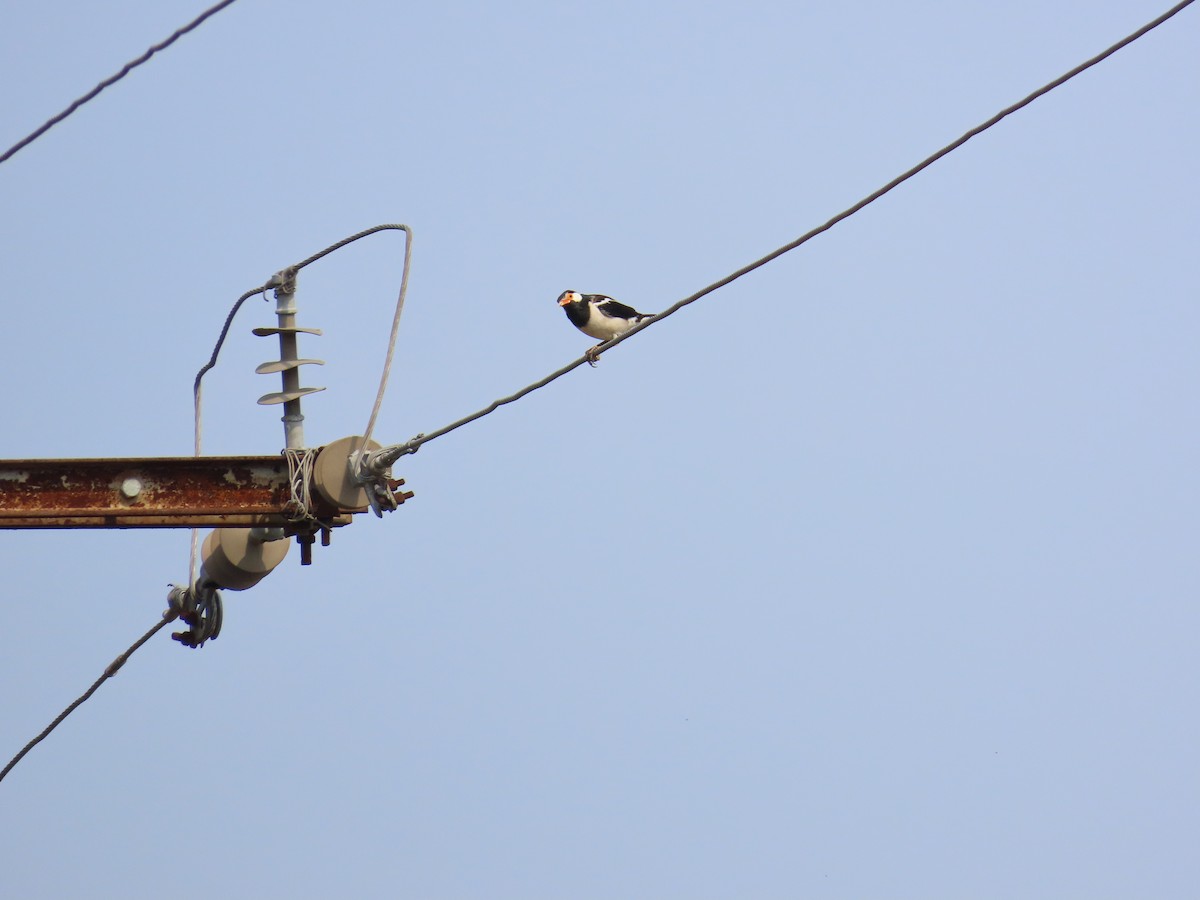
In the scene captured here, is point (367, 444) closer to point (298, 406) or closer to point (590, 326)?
point (298, 406)

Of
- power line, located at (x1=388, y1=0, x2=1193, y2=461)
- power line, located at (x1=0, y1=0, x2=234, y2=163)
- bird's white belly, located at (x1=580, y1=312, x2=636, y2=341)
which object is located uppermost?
bird's white belly, located at (x1=580, y1=312, x2=636, y2=341)

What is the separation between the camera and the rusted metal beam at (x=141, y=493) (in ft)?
24.2

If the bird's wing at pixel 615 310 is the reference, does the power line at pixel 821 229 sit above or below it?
below

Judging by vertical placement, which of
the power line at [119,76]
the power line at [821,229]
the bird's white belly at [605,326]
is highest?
the bird's white belly at [605,326]

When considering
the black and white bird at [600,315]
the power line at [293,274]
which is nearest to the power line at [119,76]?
the power line at [293,274]

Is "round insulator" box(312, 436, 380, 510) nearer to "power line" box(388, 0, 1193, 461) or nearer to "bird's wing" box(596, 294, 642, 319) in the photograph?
"power line" box(388, 0, 1193, 461)

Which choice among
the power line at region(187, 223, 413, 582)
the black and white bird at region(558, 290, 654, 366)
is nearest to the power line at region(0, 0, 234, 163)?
the power line at region(187, 223, 413, 582)

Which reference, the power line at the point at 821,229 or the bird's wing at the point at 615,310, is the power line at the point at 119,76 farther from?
Result: the bird's wing at the point at 615,310

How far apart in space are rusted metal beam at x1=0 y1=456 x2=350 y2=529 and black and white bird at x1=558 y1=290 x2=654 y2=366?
5.78 m

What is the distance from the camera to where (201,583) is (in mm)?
Answer: 8266

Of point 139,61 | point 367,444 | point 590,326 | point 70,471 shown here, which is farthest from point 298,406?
point 590,326

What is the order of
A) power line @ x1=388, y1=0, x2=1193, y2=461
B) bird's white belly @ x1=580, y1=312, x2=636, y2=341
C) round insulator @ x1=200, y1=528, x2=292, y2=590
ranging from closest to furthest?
power line @ x1=388, y1=0, x2=1193, y2=461
round insulator @ x1=200, y1=528, x2=292, y2=590
bird's white belly @ x1=580, y1=312, x2=636, y2=341

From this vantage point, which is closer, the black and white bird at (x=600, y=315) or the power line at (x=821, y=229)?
the power line at (x=821, y=229)

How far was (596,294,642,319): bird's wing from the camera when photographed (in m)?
13.2
